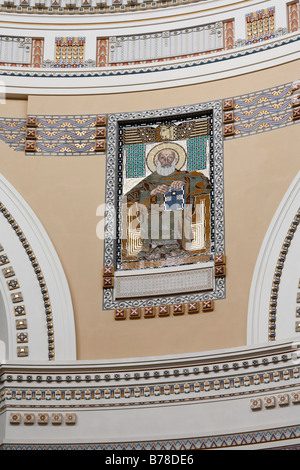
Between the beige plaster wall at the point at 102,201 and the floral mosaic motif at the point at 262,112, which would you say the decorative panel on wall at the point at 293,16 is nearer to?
the beige plaster wall at the point at 102,201

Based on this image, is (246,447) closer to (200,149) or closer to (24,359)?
(24,359)

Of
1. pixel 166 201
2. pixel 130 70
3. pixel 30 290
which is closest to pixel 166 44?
pixel 130 70

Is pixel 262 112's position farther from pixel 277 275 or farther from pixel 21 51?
pixel 21 51

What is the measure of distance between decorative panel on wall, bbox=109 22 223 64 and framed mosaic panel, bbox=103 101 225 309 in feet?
2.16

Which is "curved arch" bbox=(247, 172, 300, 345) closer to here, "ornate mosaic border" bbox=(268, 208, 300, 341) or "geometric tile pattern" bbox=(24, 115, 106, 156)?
"ornate mosaic border" bbox=(268, 208, 300, 341)

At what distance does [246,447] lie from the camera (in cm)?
848

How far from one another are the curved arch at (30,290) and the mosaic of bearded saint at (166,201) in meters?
0.87

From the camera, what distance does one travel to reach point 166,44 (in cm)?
1048

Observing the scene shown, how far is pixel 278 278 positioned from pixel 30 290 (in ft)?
7.43

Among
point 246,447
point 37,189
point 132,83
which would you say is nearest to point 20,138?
point 37,189

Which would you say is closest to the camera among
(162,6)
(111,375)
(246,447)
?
(246,447)

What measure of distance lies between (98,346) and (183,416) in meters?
1.07

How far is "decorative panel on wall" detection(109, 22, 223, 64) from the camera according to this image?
10391mm

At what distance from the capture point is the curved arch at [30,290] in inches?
366
